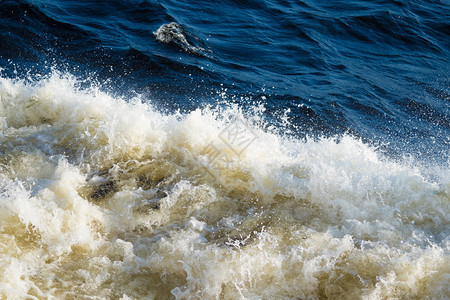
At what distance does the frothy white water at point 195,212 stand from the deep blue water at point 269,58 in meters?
1.81

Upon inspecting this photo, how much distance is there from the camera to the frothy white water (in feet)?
12.1

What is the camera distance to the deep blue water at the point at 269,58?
793 cm

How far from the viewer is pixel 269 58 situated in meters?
9.93

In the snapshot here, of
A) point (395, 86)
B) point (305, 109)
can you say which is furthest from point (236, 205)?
point (395, 86)

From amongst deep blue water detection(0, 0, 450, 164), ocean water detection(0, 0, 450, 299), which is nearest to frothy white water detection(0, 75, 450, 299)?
ocean water detection(0, 0, 450, 299)

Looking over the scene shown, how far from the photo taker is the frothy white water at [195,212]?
3.70 metres

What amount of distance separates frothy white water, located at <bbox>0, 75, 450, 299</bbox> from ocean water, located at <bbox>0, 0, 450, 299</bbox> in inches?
0.7

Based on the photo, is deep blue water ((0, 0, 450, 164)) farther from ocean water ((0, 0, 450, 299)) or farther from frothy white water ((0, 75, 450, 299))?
frothy white water ((0, 75, 450, 299))

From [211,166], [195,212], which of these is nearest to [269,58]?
[211,166]

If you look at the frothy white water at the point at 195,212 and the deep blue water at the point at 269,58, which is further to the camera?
the deep blue water at the point at 269,58

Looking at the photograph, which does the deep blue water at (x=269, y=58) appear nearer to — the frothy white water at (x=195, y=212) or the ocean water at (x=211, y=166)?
the ocean water at (x=211, y=166)

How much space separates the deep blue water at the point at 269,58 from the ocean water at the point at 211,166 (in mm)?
50

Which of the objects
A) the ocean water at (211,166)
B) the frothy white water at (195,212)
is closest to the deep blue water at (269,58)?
the ocean water at (211,166)

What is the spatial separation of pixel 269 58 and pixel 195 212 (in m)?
6.11
